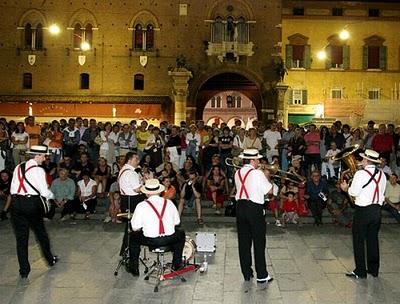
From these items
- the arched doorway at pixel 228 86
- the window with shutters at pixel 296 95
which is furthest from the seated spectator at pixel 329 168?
the window with shutters at pixel 296 95

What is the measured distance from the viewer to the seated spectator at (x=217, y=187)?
51.3 feet

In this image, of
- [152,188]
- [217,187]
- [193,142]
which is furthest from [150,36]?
[152,188]

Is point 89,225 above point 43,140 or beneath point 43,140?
beneath

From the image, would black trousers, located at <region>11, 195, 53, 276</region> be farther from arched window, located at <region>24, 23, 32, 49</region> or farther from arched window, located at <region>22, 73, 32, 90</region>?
arched window, located at <region>24, 23, 32, 49</region>

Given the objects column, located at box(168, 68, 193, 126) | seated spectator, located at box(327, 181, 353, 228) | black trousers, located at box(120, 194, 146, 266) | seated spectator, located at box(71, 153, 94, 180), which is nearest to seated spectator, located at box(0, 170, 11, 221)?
seated spectator, located at box(71, 153, 94, 180)

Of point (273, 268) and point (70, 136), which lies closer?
point (273, 268)

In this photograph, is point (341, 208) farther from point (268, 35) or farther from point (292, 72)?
point (292, 72)

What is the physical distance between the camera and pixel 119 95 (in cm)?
3088

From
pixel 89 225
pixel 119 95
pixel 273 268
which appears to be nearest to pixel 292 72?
pixel 119 95

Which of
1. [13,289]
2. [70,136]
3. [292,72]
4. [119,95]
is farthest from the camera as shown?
[292,72]

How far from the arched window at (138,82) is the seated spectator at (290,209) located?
59.7 ft

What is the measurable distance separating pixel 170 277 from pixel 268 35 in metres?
24.2

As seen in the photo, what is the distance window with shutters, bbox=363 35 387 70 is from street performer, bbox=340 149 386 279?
1435 inches

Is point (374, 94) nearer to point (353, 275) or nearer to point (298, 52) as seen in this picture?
point (298, 52)
